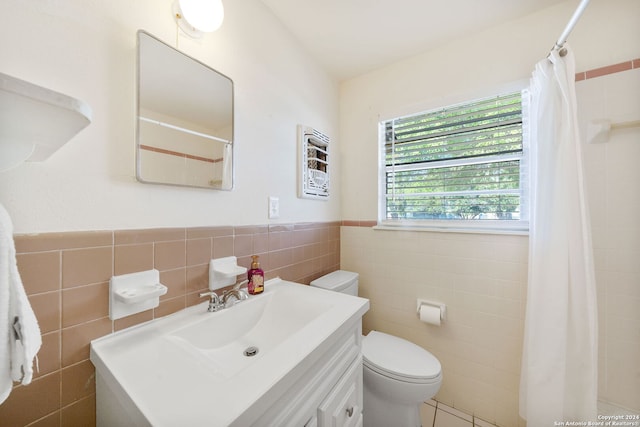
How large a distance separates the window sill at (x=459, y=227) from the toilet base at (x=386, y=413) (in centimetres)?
100

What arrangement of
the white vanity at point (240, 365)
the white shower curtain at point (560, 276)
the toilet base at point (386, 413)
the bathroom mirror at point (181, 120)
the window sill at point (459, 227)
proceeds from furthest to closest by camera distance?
the window sill at point (459, 227) → the toilet base at point (386, 413) → the white shower curtain at point (560, 276) → the bathroom mirror at point (181, 120) → the white vanity at point (240, 365)

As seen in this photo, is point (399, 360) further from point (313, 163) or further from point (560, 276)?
point (313, 163)

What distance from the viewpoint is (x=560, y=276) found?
1092 millimetres

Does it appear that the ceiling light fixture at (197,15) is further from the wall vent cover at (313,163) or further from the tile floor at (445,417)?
the tile floor at (445,417)

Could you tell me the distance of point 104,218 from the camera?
2.34ft

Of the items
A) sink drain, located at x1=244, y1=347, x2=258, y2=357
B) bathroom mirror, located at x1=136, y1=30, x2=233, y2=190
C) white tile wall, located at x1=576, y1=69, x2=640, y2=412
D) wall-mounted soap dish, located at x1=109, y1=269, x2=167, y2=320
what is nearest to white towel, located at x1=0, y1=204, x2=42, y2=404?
wall-mounted soap dish, located at x1=109, y1=269, x2=167, y2=320

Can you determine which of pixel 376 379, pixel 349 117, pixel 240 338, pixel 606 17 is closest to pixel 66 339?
pixel 240 338

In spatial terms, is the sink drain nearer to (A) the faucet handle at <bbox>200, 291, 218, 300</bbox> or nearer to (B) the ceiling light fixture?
(A) the faucet handle at <bbox>200, 291, 218, 300</bbox>

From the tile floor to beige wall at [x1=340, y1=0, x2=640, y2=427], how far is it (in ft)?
0.15

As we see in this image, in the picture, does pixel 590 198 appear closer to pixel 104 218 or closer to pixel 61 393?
pixel 104 218

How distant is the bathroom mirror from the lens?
0.80 meters

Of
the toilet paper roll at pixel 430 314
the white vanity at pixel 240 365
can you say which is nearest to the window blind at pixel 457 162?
the toilet paper roll at pixel 430 314

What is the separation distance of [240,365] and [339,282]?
843 millimetres

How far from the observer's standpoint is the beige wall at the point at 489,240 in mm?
1113
